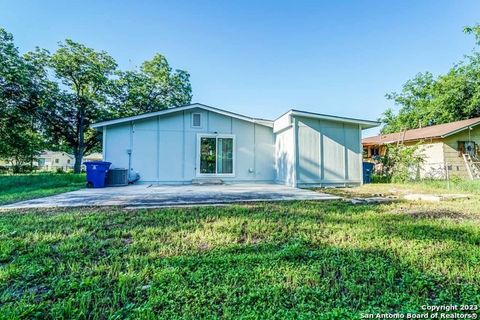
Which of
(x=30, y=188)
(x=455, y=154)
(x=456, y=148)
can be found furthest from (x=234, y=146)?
(x=456, y=148)

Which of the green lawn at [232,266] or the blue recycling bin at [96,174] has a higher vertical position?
the blue recycling bin at [96,174]

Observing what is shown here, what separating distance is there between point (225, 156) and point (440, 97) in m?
20.8

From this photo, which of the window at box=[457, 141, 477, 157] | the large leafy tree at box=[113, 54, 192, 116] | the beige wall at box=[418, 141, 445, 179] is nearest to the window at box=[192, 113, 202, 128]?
the beige wall at box=[418, 141, 445, 179]

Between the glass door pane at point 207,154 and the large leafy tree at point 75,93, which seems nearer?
the glass door pane at point 207,154

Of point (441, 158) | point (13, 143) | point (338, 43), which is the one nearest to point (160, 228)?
point (338, 43)

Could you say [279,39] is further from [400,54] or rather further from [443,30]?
[443,30]

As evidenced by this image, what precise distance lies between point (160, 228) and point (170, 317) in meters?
1.84

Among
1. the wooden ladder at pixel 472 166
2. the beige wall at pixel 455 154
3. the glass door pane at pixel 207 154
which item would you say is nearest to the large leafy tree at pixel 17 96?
the glass door pane at pixel 207 154

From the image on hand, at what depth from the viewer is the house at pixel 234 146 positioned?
840 cm

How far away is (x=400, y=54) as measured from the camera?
46.3 ft

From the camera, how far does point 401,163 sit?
985 centimetres

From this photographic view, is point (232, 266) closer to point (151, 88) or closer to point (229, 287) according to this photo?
point (229, 287)

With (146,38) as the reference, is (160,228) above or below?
below

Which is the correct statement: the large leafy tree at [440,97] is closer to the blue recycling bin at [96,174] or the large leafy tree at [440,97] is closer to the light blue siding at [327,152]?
the light blue siding at [327,152]
